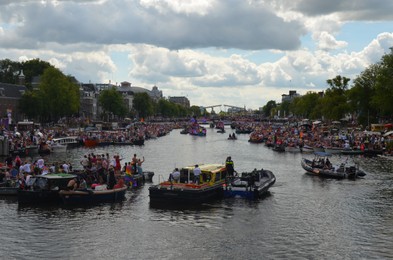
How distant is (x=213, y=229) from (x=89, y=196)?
10.3 metres

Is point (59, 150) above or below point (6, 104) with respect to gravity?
below

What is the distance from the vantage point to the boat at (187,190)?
40.6 meters

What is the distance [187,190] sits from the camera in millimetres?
40531

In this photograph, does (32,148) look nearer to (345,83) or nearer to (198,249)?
(198,249)

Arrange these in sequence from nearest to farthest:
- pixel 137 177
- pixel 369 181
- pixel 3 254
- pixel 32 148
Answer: pixel 3 254 → pixel 137 177 → pixel 369 181 → pixel 32 148

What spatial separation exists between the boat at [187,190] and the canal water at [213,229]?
84cm

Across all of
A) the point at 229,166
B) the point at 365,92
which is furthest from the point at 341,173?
the point at 365,92

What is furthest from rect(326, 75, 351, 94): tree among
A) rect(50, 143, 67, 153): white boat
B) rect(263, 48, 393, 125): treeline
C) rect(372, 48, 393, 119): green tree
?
rect(50, 143, 67, 153): white boat

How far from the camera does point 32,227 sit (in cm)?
3425

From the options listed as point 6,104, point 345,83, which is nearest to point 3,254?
point 6,104

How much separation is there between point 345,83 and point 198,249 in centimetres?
14034

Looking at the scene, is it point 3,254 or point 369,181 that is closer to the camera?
point 3,254

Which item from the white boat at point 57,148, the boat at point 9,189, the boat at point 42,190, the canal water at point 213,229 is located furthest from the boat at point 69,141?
the boat at point 42,190

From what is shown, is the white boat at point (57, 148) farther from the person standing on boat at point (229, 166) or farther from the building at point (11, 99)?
the building at point (11, 99)
